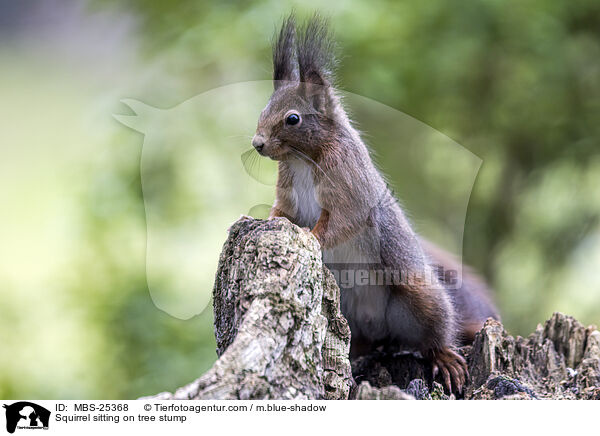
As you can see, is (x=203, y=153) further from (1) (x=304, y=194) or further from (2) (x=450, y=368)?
(2) (x=450, y=368)

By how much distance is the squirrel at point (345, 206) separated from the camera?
Answer: 1432mm

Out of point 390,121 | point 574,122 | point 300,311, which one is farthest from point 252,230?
point 574,122

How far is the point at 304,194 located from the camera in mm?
1499

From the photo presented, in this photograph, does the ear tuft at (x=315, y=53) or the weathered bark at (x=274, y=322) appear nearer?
the weathered bark at (x=274, y=322)

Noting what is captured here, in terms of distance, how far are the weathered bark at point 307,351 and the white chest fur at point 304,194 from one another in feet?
0.74

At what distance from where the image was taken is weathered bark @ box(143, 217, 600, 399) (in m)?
0.99

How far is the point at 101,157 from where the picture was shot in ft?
7.33

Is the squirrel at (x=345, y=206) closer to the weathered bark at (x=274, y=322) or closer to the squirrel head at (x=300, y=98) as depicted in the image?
the squirrel head at (x=300, y=98)

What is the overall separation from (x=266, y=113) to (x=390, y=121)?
0.65 meters

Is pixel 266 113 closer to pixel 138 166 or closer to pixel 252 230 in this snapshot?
pixel 252 230

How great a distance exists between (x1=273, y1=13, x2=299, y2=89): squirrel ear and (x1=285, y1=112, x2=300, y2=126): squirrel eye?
0.34ft
